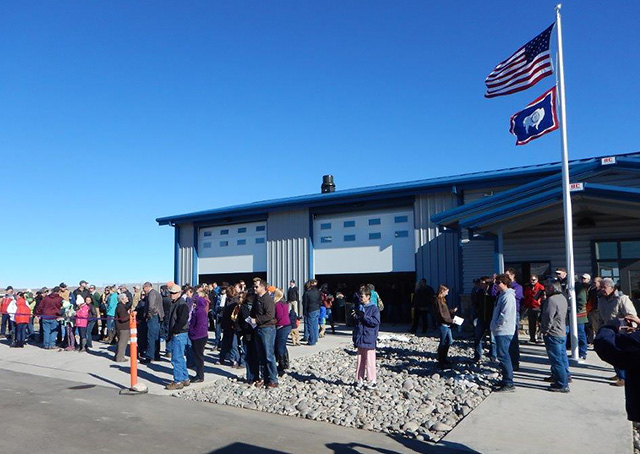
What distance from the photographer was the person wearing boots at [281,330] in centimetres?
904

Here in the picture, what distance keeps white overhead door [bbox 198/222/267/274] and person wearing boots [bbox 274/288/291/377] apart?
12857 mm

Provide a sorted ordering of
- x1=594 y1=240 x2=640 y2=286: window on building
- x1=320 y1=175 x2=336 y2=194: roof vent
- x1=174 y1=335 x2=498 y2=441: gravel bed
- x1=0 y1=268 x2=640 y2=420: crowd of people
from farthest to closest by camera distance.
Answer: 1. x1=320 y1=175 x2=336 y2=194: roof vent
2. x1=594 y1=240 x2=640 y2=286: window on building
3. x1=0 y1=268 x2=640 y2=420: crowd of people
4. x1=174 y1=335 x2=498 y2=441: gravel bed

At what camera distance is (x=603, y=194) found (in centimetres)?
1185

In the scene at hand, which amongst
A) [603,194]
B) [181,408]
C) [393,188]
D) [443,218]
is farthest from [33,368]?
[603,194]

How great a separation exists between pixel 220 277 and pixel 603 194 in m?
16.6

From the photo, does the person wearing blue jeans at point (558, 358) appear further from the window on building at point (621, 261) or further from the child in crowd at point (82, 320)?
the child in crowd at point (82, 320)

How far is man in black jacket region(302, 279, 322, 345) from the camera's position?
41.8ft

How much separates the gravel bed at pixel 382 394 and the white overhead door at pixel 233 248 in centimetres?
1193

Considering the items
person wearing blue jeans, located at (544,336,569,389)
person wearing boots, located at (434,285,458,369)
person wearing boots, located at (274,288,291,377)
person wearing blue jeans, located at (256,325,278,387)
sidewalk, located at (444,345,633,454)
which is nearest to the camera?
sidewalk, located at (444,345,633,454)

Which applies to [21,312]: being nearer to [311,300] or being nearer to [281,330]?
[311,300]

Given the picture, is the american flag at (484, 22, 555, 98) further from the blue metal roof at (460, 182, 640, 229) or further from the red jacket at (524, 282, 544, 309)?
the red jacket at (524, 282, 544, 309)

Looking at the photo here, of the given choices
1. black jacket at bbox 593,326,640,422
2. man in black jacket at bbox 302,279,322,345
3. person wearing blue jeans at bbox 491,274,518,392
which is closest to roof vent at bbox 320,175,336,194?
man in black jacket at bbox 302,279,322,345

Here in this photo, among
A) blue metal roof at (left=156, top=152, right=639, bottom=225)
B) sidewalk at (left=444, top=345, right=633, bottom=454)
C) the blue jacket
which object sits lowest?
sidewalk at (left=444, top=345, right=633, bottom=454)

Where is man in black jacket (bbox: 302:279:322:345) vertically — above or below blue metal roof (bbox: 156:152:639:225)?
below
